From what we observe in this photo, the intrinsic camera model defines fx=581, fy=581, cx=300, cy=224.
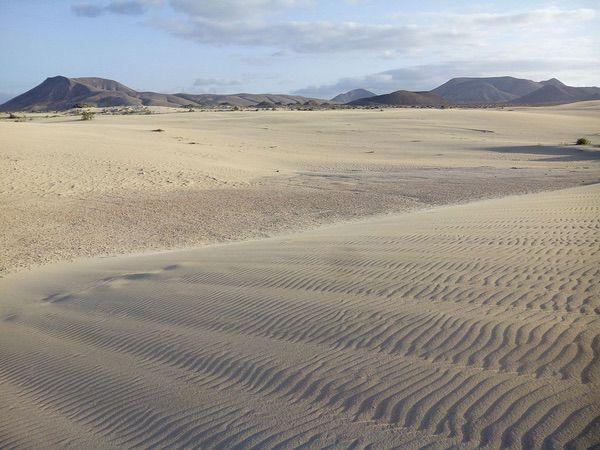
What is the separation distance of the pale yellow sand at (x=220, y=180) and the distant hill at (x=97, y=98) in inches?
4321

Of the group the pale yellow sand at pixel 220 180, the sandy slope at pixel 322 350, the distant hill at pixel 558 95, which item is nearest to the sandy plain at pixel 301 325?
the sandy slope at pixel 322 350

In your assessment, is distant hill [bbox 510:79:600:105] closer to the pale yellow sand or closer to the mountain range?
the mountain range

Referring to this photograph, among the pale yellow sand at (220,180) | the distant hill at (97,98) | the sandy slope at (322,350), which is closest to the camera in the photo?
the sandy slope at (322,350)

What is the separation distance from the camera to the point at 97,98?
14512 centimetres

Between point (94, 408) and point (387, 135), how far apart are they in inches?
1509

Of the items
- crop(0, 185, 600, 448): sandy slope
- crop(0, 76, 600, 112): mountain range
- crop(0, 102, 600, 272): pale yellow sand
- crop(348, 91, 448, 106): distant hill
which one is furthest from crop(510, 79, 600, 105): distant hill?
crop(0, 185, 600, 448): sandy slope

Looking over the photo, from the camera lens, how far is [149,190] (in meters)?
18.9

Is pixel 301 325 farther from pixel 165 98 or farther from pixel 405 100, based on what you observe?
pixel 165 98

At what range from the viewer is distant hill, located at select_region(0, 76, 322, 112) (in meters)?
144

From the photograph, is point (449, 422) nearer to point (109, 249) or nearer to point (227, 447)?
point (227, 447)

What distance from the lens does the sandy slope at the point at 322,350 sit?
13.6 feet

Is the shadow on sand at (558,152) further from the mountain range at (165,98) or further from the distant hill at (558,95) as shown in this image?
the distant hill at (558,95)

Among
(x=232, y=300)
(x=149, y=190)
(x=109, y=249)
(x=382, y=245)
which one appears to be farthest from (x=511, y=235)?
(x=149, y=190)

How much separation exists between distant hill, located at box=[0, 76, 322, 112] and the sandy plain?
12924cm
